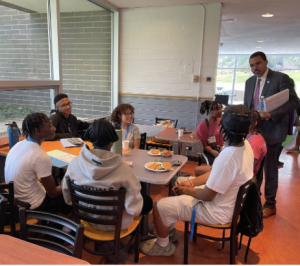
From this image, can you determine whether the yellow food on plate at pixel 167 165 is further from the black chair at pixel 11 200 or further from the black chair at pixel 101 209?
→ the black chair at pixel 11 200

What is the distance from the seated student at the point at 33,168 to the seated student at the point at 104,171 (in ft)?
0.77

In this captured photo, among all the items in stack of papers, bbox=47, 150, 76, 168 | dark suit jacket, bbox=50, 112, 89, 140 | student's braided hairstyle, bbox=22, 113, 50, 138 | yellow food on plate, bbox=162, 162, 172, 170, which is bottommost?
stack of papers, bbox=47, 150, 76, 168

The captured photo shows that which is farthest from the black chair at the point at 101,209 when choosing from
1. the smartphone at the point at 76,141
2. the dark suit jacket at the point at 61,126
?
the dark suit jacket at the point at 61,126

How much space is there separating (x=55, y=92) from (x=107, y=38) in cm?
189

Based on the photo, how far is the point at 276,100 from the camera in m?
2.40

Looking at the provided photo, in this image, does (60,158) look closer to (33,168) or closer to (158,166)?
(33,168)

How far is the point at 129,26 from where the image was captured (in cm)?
480

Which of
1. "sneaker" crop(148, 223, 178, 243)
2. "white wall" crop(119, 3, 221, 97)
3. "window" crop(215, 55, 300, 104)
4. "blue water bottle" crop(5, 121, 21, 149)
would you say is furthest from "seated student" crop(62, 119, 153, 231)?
"window" crop(215, 55, 300, 104)

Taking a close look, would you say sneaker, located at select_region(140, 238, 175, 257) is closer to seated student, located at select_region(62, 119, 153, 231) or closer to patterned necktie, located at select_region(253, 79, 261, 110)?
seated student, located at select_region(62, 119, 153, 231)

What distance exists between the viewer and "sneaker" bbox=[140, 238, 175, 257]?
1.95m

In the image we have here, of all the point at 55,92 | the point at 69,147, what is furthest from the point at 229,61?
the point at 69,147

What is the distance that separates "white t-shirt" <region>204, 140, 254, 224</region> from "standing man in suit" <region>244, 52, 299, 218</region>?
3.61 ft

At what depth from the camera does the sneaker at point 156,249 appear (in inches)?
76.9

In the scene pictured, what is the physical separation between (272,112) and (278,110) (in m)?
0.06
